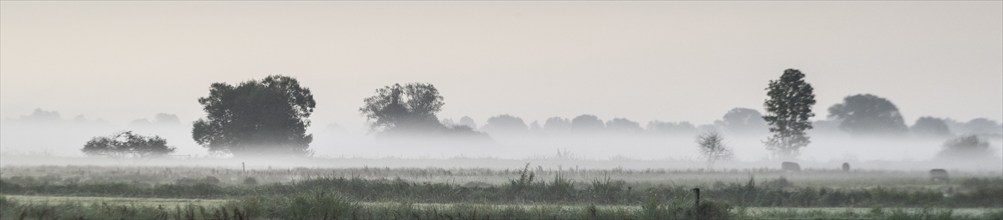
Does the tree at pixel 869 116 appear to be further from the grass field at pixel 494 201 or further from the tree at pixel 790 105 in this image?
the grass field at pixel 494 201

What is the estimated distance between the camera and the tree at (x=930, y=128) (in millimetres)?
190125

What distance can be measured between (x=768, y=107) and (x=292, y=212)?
224 feet

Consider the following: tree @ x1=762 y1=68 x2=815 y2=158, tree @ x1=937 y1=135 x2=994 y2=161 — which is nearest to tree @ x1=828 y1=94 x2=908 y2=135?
tree @ x1=937 y1=135 x2=994 y2=161

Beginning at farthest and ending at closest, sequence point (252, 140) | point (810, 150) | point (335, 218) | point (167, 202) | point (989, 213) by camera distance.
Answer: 1. point (810, 150)
2. point (252, 140)
3. point (167, 202)
4. point (989, 213)
5. point (335, 218)

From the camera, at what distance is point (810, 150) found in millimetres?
152500

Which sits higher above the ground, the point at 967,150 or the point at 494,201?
the point at 967,150

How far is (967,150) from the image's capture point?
119125mm

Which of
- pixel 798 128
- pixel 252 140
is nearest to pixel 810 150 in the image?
pixel 798 128

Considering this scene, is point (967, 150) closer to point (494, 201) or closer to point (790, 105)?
point (790, 105)

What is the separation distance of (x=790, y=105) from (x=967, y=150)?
42.8 m

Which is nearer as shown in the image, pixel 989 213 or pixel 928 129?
pixel 989 213

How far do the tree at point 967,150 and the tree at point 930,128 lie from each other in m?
67.6

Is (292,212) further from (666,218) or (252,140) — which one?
(252,140)

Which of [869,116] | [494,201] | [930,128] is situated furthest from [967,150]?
[494,201]
